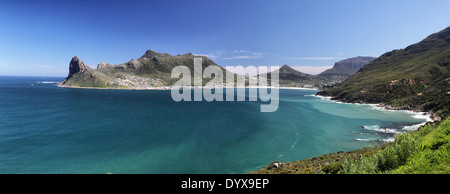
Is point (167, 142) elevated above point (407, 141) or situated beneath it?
situated beneath

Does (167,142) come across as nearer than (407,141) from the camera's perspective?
No

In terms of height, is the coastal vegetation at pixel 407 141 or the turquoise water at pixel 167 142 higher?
the coastal vegetation at pixel 407 141

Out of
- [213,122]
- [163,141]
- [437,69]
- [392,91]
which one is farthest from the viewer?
[437,69]

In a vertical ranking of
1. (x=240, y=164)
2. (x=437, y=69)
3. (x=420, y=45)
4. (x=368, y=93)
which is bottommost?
(x=240, y=164)

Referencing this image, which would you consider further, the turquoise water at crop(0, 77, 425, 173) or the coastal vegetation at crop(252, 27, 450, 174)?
the turquoise water at crop(0, 77, 425, 173)

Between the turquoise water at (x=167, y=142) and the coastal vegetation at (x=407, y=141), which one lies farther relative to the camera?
the turquoise water at (x=167, y=142)

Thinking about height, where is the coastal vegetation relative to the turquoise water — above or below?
above

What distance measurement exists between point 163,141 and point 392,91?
412 feet

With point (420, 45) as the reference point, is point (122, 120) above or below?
below

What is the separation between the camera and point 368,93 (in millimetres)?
107062
